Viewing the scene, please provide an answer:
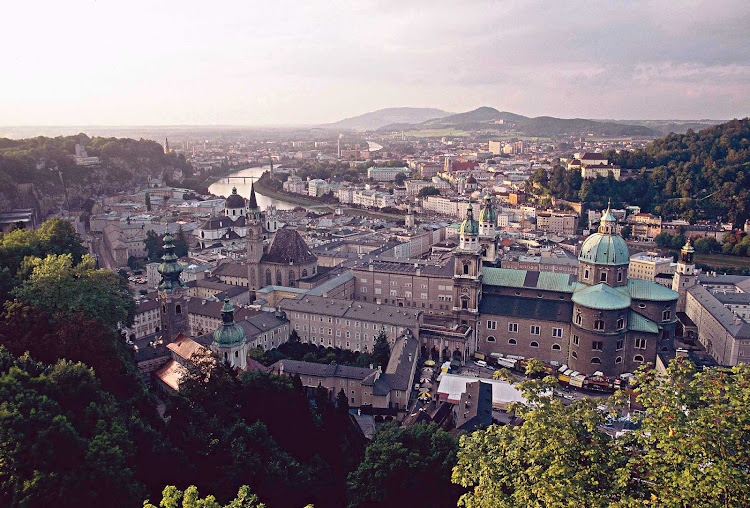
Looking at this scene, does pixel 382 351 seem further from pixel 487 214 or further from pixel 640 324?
pixel 487 214

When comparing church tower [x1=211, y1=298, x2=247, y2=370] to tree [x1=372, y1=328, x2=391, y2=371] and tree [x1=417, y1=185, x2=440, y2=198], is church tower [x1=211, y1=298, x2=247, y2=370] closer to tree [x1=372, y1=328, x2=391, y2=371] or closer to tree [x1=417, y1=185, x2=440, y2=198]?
tree [x1=372, y1=328, x2=391, y2=371]

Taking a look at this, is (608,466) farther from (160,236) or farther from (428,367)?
(160,236)

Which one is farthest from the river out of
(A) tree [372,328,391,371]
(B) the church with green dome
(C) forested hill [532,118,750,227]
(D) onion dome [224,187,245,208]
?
(A) tree [372,328,391,371]

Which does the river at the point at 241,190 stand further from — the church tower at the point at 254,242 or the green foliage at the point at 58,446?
the green foliage at the point at 58,446

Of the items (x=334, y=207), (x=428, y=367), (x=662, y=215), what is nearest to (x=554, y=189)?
(x=662, y=215)

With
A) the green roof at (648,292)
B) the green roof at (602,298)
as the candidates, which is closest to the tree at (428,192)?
the green roof at (648,292)

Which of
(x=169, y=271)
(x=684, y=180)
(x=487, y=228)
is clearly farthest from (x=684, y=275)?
(x=684, y=180)
